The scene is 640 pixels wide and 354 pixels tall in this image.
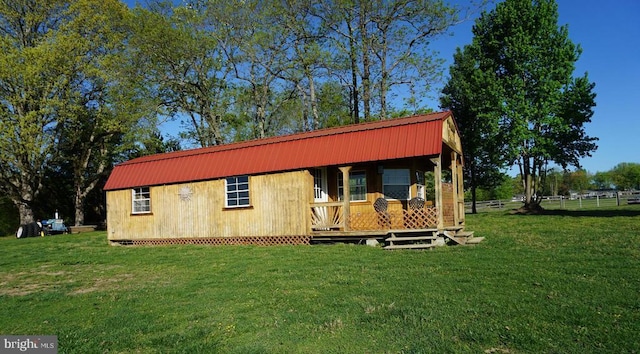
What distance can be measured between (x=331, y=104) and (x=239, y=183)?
1918 cm

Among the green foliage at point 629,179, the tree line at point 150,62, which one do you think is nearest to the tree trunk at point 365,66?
the tree line at point 150,62

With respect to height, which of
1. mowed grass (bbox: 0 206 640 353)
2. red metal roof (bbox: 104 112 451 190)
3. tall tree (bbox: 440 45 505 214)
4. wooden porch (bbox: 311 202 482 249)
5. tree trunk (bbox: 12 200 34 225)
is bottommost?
mowed grass (bbox: 0 206 640 353)

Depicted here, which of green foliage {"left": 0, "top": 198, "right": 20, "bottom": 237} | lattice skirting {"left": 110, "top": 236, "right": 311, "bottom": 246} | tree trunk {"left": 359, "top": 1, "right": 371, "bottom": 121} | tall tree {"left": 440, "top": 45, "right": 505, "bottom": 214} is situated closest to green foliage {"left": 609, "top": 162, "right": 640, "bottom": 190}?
tall tree {"left": 440, "top": 45, "right": 505, "bottom": 214}

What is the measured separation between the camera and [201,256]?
13.0 metres

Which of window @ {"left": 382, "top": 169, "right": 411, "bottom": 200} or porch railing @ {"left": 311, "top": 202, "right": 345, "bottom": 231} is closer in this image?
porch railing @ {"left": 311, "top": 202, "right": 345, "bottom": 231}

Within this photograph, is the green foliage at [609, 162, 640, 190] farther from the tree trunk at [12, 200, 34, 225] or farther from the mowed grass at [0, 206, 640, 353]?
the tree trunk at [12, 200, 34, 225]

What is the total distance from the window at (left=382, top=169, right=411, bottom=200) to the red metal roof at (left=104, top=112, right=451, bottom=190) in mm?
1913

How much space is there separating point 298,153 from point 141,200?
8076mm

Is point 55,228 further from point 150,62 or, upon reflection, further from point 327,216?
point 327,216

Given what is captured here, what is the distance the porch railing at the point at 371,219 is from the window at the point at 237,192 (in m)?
2.80

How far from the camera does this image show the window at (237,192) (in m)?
16.5

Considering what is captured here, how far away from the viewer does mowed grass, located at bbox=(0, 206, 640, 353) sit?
4754mm

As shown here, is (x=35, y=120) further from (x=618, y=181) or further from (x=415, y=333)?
(x=618, y=181)

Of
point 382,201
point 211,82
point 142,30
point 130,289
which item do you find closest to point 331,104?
point 211,82
